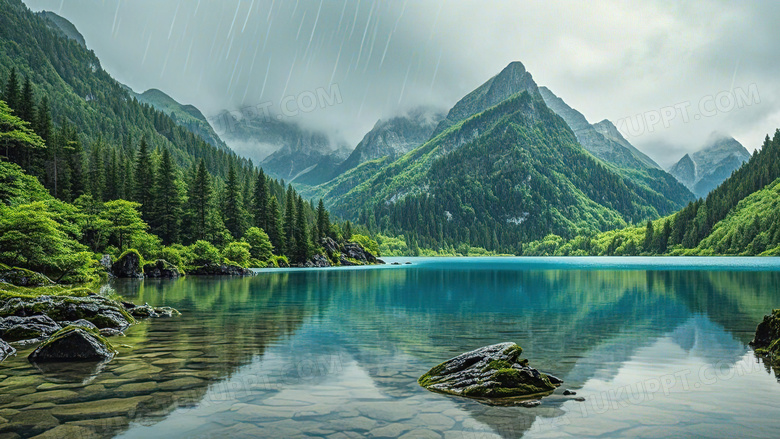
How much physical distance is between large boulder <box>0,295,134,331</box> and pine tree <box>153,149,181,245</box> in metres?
78.6

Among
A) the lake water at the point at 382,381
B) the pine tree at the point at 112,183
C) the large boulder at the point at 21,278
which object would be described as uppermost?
the pine tree at the point at 112,183

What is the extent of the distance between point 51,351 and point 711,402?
71.1 feet

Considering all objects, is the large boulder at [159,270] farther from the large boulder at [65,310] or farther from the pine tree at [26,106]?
the large boulder at [65,310]

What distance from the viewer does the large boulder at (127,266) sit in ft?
Answer: 234

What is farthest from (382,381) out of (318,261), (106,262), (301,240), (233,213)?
(318,261)

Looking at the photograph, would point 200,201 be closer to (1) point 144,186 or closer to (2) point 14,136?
(1) point 144,186

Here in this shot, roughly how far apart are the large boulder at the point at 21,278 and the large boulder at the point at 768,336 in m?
46.2

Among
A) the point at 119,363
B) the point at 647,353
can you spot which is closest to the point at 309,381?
the point at 119,363

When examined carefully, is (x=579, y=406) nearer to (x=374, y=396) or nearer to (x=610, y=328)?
(x=374, y=396)

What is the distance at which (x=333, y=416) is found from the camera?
11266mm

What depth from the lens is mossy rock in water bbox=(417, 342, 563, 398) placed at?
13109mm

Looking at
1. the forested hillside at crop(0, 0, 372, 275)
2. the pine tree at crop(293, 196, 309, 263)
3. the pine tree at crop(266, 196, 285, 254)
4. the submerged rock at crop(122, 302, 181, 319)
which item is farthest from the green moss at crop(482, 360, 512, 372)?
the pine tree at crop(266, 196, 285, 254)

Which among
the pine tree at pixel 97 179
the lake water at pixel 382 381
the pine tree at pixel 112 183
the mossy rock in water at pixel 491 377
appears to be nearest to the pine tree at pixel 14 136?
the pine tree at pixel 97 179

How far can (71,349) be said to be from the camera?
55.8ft
